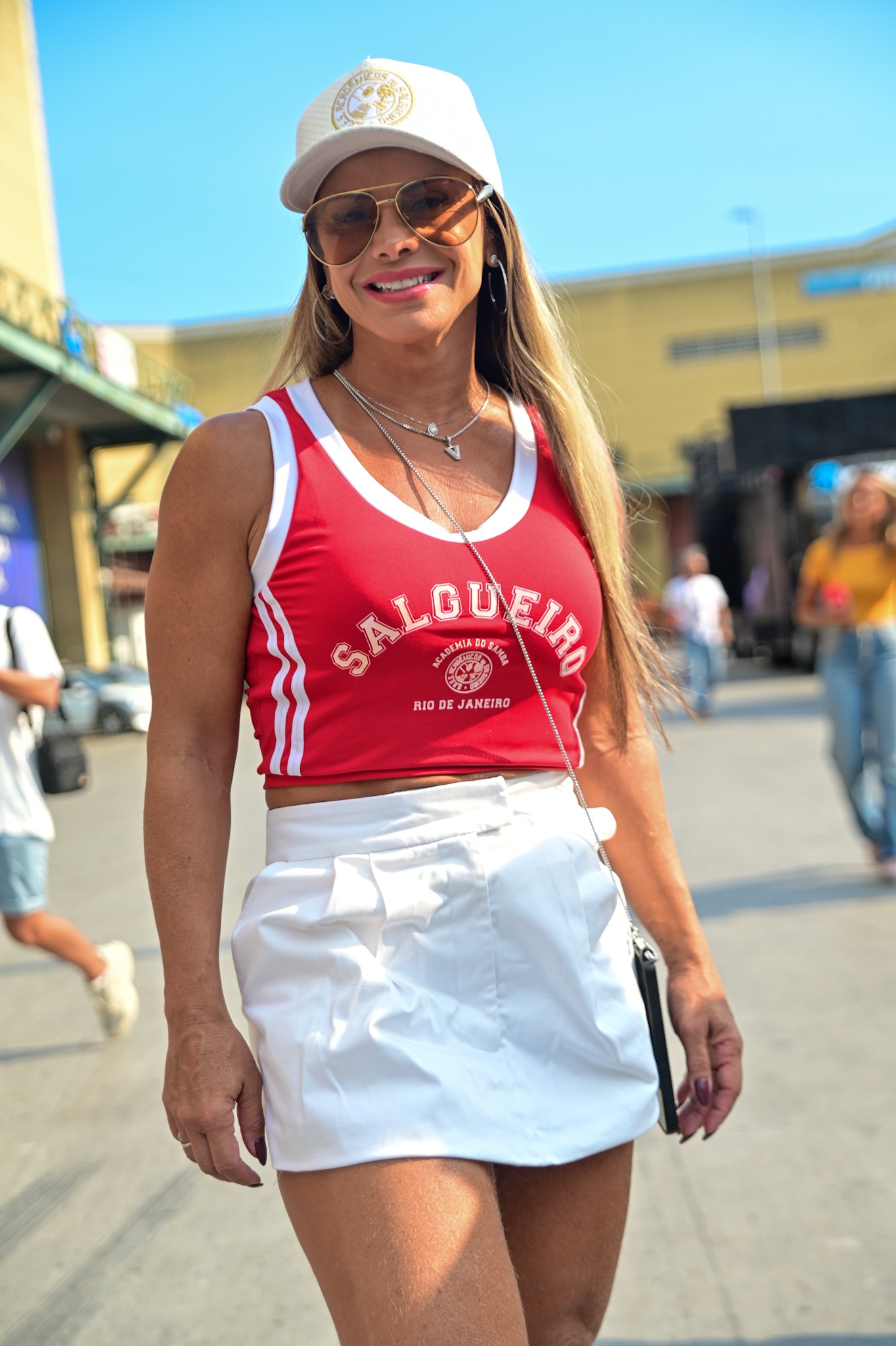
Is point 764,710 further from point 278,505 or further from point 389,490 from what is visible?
point 278,505

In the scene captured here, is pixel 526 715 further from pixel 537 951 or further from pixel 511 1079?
pixel 511 1079

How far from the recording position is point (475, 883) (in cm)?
165

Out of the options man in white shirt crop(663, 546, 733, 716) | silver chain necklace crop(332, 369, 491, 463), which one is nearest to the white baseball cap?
silver chain necklace crop(332, 369, 491, 463)

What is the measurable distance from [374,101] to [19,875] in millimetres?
3638

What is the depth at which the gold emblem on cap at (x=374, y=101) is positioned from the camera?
1783 millimetres

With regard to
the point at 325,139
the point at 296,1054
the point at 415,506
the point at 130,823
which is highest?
the point at 325,139

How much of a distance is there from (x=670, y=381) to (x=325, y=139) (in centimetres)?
4400

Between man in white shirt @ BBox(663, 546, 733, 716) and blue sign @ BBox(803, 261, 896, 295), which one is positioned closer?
man in white shirt @ BBox(663, 546, 733, 716)

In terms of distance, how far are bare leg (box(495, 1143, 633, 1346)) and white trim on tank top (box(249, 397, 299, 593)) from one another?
2.62ft

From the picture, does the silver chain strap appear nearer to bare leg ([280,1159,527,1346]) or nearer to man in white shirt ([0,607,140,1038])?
bare leg ([280,1159,527,1346])

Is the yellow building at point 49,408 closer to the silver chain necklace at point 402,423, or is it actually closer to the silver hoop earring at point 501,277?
the silver hoop earring at point 501,277

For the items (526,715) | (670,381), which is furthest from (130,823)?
(670,381)

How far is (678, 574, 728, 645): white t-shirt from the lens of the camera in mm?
15266

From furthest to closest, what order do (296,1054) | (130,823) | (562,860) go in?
(130,823) → (562,860) → (296,1054)
